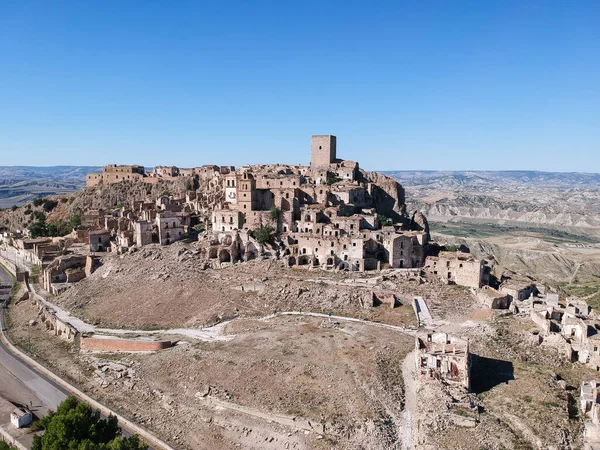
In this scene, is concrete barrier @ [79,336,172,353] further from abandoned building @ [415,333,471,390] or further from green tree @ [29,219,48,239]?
green tree @ [29,219,48,239]

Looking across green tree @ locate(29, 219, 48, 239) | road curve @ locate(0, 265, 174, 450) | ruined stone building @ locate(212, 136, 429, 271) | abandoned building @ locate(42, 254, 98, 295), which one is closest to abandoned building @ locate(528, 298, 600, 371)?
ruined stone building @ locate(212, 136, 429, 271)

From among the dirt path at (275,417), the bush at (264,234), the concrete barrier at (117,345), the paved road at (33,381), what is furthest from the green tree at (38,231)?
the dirt path at (275,417)

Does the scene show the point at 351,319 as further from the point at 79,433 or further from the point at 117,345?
the point at 79,433

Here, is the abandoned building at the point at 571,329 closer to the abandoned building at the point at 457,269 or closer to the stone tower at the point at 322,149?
the abandoned building at the point at 457,269

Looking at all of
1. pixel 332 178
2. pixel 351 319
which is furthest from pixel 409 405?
pixel 332 178

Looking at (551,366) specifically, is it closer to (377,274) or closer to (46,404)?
(377,274)

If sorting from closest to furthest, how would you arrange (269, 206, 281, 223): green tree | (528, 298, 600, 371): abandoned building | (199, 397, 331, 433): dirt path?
(199, 397, 331, 433): dirt path → (528, 298, 600, 371): abandoned building → (269, 206, 281, 223): green tree
